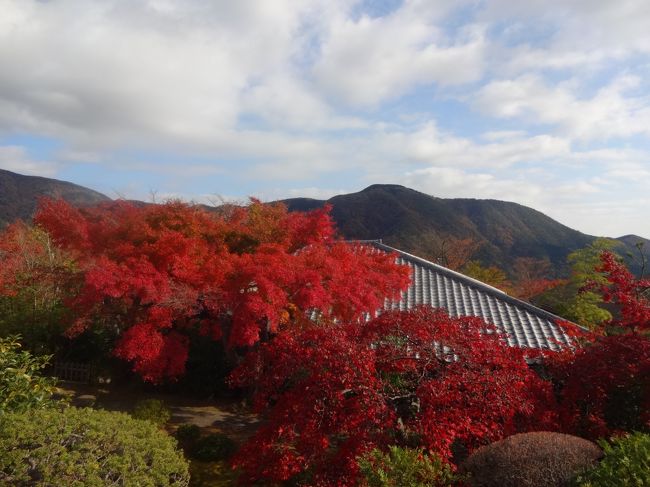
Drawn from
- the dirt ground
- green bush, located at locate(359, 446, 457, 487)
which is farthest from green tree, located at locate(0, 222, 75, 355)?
green bush, located at locate(359, 446, 457, 487)

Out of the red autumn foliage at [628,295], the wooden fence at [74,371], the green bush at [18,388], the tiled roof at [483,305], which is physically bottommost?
the wooden fence at [74,371]

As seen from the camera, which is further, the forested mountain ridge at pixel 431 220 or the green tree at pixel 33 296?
the forested mountain ridge at pixel 431 220

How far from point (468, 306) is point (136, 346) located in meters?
8.93

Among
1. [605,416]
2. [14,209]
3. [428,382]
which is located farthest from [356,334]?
[14,209]

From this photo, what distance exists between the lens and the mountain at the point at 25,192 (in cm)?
4499

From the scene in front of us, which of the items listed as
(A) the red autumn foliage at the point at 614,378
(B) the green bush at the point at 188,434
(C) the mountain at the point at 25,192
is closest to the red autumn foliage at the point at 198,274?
(B) the green bush at the point at 188,434

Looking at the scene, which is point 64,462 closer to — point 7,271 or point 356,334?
point 356,334

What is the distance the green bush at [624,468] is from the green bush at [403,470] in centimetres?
140

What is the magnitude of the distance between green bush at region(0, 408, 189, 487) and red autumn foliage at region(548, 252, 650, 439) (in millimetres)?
5811

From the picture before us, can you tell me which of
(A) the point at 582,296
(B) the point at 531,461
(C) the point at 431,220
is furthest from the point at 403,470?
(C) the point at 431,220

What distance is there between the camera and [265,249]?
10734 mm

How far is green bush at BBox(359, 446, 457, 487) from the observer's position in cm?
473

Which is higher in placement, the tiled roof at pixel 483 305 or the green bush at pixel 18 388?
the tiled roof at pixel 483 305

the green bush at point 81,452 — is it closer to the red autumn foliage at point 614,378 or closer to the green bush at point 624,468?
the green bush at point 624,468
